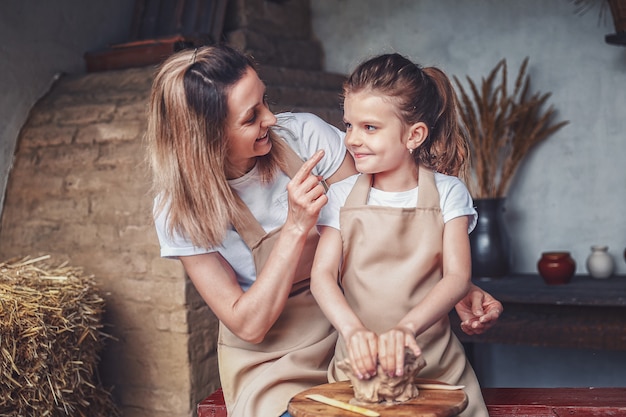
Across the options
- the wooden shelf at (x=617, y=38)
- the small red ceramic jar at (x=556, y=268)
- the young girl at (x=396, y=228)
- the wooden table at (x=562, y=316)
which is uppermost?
the wooden shelf at (x=617, y=38)

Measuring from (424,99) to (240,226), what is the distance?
611 mm

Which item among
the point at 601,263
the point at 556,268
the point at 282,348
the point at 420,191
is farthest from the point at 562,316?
the point at 420,191

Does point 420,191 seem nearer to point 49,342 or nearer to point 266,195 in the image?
point 266,195

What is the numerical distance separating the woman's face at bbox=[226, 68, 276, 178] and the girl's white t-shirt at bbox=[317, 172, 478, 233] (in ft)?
0.85

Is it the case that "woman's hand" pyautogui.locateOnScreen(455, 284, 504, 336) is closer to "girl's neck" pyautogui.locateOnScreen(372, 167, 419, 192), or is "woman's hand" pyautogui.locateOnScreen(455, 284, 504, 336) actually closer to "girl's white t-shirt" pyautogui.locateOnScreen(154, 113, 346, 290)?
"girl's neck" pyautogui.locateOnScreen(372, 167, 419, 192)

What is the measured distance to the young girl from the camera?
1.75 m

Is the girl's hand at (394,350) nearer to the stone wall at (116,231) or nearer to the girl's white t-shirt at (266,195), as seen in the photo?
the girl's white t-shirt at (266,195)

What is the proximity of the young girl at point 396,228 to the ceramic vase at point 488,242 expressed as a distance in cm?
229

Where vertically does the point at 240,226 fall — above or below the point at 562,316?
above

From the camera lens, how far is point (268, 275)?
189 centimetres

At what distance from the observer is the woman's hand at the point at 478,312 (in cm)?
189

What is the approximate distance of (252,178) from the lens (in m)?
2.11

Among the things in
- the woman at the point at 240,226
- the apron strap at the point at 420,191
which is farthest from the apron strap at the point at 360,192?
the woman at the point at 240,226

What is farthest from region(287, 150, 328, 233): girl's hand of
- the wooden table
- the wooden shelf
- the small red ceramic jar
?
the small red ceramic jar
